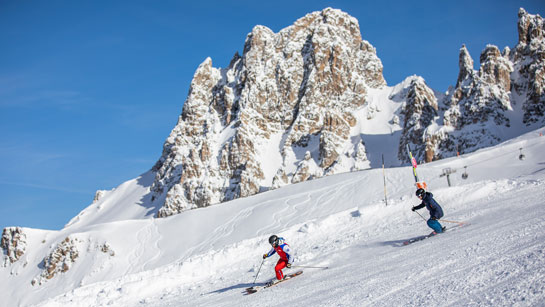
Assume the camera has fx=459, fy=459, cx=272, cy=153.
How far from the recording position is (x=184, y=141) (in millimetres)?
152500

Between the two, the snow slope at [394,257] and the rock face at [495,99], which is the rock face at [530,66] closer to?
the rock face at [495,99]

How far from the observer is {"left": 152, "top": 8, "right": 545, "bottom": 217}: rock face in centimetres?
9812

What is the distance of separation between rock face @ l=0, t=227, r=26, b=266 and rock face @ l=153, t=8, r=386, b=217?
1525 inches

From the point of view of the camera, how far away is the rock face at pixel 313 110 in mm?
98125

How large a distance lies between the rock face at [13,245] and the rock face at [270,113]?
127 ft

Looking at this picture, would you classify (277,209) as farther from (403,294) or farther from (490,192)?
(403,294)

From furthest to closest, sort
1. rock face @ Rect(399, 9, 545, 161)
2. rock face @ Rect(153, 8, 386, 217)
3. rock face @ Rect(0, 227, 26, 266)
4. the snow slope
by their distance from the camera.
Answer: rock face @ Rect(153, 8, 386, 217)
rock face @ Rect(399, 9, 545, 161)
rock face @ Rect(0, 227, 26, 266)
the snow slope

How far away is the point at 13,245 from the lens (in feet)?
280

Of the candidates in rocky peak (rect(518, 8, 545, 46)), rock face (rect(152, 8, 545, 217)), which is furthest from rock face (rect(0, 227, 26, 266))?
rocky peak (rect(518, 8, 545, 46))

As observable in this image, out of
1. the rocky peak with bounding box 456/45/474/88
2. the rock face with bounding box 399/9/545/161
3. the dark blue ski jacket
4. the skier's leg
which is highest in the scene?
the rocky peak with bounding box 456/45/474/88

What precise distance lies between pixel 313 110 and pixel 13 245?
88933mm

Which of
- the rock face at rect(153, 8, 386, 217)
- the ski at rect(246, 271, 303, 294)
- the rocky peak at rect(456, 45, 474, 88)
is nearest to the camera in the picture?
the ski at rect(246, 271, 303, 294)

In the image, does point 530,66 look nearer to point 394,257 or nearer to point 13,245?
point 394,257

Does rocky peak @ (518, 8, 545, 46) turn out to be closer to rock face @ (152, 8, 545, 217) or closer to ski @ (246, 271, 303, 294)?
rock face @ (152, 8, 545, 217)
